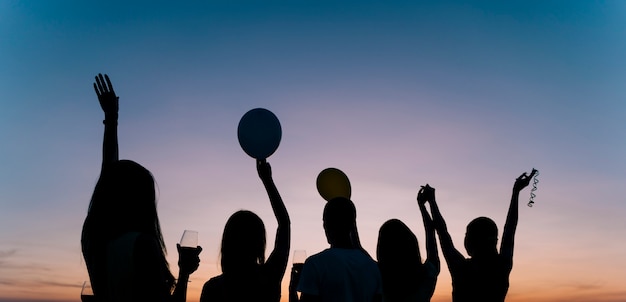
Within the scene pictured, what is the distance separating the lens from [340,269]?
3740 mm

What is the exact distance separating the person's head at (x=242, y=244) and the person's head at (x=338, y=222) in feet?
1.46

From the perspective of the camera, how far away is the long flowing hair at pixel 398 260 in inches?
173

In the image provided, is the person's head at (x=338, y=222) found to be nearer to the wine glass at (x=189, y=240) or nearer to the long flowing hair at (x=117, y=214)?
the wine glass at (x=189, y=240)

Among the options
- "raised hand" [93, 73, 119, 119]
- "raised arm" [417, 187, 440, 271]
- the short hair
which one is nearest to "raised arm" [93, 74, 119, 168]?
"raised hand" [93, 73, 119, 119]

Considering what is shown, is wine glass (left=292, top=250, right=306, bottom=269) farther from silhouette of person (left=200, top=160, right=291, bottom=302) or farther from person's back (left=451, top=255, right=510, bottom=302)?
person's back (left=451, top=255, right=510, bottom=302)

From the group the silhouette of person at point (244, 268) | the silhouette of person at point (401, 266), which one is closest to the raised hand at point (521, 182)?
the silhouette of person at point (401, 266)

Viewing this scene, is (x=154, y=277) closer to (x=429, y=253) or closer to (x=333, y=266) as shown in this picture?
(x=333, y=266)

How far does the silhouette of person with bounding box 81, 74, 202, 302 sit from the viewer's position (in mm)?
2879

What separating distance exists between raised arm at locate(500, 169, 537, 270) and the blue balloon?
245cm

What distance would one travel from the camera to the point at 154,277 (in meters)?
2.87

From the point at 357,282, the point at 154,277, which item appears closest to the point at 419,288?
the point at 357,282

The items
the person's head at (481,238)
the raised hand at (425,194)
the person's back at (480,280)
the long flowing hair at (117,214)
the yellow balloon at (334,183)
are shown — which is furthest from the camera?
the yellow balloon at (334,183)

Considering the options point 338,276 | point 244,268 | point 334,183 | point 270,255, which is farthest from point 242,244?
point 334,183

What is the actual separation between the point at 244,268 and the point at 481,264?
2.08 m
